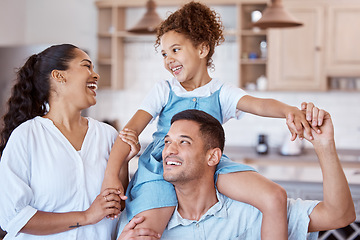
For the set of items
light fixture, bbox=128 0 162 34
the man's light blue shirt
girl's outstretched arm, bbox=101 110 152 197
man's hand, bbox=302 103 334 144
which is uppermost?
light fixture, bbox=128 0 162 34

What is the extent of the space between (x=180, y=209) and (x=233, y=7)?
427cm

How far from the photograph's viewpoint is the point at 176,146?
1.81 meters

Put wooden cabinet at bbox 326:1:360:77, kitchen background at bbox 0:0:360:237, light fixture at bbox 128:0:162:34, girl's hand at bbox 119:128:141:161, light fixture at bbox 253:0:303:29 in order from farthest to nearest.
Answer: kitchen background at bbox 0:0:360:237 → wooden cabinet at bbox 326:1:360:77 → light fixture at bbox 128:0:162:34 → light fixture at bbox 253:0:303:29 → girl's hand at bbox 119:128:141:161

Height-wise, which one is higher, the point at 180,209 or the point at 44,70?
the point at 44,70

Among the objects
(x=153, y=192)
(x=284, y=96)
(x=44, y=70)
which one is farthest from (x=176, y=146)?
(x=284, y=96)

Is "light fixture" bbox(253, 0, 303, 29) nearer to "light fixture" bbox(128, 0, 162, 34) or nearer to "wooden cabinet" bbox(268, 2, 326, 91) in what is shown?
"light fixture" bbox(128, 0, 162, 34)

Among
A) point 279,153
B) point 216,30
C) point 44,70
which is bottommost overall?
point 279,153

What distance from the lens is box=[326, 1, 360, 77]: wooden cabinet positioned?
4.99 m

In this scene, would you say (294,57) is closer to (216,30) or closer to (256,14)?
(256,14)

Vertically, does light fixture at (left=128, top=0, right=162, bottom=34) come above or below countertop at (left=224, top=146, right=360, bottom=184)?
above

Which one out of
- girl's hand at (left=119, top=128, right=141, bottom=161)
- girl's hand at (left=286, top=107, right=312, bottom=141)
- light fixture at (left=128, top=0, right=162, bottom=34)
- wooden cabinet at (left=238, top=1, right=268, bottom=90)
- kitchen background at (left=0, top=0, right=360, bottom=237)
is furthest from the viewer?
kitchen background at (left=0, top=0, right=360, bottom=237)

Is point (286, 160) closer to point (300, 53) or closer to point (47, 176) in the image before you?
point (300, 53)

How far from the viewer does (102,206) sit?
1673mm

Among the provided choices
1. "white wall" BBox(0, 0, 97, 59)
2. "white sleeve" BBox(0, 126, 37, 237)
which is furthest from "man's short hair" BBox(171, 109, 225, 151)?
"white wall" BBox(0, 0, 97, 59)
